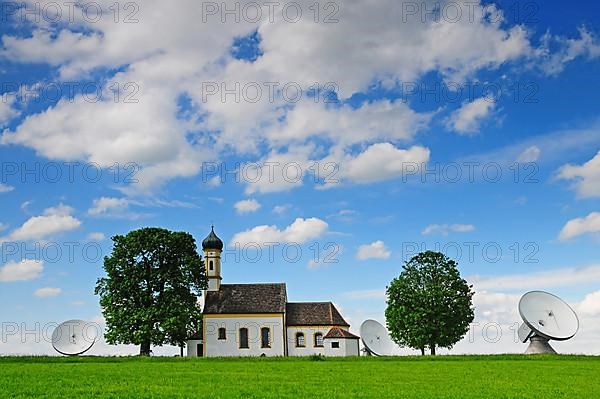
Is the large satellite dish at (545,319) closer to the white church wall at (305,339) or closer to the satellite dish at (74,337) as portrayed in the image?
the white church wall at (305,339)

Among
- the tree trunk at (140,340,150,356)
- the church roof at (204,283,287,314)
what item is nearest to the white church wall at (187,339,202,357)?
the church roof at (204,283,287,314)

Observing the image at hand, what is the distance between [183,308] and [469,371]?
38372mm

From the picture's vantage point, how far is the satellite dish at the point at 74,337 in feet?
232

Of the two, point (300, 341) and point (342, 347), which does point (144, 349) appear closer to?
point (300, 341)

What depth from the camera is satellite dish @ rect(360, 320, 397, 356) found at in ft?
252

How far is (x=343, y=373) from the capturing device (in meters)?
42.0

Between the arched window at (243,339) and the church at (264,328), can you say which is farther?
the arched window at (243,339)

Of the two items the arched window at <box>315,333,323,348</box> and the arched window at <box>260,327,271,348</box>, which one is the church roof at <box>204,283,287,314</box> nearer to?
the arched window at <box>260,327,271,348</box>

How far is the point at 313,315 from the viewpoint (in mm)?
86500

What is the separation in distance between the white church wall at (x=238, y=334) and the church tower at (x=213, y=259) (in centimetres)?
488

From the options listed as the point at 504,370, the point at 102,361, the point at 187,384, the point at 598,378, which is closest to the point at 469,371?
the point at 504,370

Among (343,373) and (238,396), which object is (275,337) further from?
(238,396)

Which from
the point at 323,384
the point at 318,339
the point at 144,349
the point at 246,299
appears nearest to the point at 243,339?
the point at 246,299

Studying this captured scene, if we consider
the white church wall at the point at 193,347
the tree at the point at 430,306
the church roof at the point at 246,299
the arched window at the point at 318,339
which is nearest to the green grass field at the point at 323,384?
the tree at the point at 430,306
